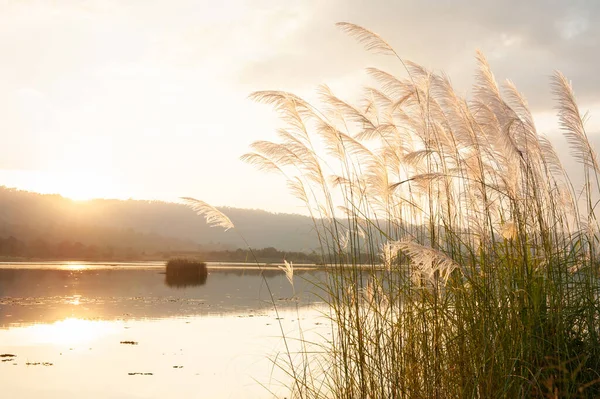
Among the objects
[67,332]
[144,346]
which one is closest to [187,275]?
[67,332]

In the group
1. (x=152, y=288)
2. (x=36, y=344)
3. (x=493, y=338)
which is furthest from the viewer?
(x=152, y=288)

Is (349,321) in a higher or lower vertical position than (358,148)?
lower

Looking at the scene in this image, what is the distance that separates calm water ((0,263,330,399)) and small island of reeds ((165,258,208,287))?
1170cm

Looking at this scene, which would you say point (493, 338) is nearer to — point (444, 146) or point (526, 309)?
point (526, 309)

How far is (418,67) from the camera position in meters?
4.56

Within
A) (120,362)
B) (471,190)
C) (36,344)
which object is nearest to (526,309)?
(471,190)

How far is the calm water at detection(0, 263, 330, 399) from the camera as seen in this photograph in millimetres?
8688

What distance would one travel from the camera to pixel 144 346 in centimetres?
1188

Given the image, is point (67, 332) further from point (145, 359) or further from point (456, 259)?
point (456, 259)

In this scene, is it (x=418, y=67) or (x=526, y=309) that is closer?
(x=526, y=309)

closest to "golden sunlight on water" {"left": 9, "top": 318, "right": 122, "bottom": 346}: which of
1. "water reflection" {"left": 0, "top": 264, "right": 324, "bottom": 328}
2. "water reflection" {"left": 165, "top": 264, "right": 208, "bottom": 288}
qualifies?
"water reflection" {"left": 0, "top": 264, "right": 324, "bottom": 328}

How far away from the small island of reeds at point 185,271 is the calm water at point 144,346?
11.7m

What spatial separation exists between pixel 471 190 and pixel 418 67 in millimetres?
1015

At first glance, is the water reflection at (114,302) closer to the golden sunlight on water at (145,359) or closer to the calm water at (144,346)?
the calm water at (144,346)
